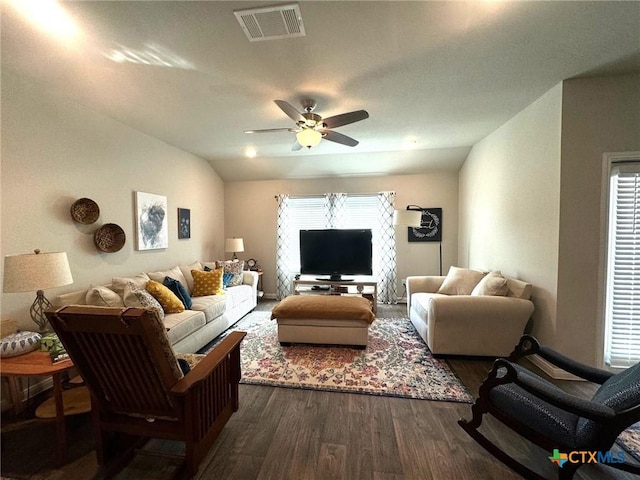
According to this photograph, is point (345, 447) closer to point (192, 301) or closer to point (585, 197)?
point (192, 301)

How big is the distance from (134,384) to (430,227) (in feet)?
16.0

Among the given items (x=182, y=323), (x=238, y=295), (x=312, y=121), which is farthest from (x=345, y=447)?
(x=238, y=295)

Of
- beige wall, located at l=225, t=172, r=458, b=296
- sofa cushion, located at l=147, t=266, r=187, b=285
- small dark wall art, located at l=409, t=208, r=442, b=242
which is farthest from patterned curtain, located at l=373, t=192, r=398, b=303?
sofa cushion, located at l=147, t=266, r=187, b=285

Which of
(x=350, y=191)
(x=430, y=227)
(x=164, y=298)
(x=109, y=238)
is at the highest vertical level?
(x=350, y=191)

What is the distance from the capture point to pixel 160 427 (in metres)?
1.53

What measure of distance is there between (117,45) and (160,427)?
253cm

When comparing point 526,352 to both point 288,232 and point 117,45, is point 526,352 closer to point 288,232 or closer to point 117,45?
point 117,45

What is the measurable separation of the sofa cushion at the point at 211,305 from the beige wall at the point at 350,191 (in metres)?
1.93

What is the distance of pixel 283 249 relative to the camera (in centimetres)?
537

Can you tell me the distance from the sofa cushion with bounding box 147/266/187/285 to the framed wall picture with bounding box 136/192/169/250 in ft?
1.25

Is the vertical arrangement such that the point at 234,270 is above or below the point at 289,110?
below

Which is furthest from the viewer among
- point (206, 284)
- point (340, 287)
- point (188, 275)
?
point (340, 287)

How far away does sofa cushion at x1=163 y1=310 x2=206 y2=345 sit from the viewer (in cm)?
257

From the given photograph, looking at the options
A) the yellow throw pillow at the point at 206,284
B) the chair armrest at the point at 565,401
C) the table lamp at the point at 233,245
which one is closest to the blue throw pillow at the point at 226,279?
the yellow throw pillow at the point at 206,284
